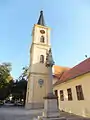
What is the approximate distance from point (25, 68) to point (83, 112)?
26887mm

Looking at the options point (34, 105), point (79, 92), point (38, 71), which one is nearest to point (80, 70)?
point (79, 92)

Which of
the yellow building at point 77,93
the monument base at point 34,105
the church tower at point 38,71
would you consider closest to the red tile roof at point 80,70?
the yellow building at point 77,93

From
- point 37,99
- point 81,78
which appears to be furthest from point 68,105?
point 37,99

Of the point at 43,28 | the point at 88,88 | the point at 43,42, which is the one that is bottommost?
the point at 88,88

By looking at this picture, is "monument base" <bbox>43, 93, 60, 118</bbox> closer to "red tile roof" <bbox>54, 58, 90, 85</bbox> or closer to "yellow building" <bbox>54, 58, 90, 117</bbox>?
"yellow building" <bbox>54, 58, 90, 117</bbox>

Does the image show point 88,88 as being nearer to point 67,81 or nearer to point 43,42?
point 67,81

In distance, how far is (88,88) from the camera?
11969mm

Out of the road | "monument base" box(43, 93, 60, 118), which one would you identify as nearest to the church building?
"monument base" box(43, 93, 60, 118)

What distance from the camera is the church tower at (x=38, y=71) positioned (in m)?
22.8

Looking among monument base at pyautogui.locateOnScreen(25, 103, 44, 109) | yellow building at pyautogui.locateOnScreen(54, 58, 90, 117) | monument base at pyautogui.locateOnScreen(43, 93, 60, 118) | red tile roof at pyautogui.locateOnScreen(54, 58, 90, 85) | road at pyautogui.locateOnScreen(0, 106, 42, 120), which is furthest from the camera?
monument base at pyautogui.locateOnScreen(25, 103, 44, 109)

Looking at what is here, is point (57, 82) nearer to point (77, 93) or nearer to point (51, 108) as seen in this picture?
point (77, 93)

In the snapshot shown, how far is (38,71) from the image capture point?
81.8 feet

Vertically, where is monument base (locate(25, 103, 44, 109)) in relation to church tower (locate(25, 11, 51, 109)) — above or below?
below

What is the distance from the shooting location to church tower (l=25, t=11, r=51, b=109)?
22.8 meters
